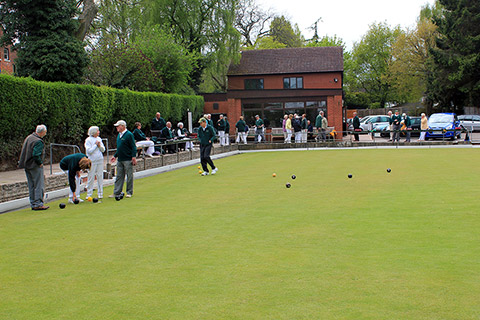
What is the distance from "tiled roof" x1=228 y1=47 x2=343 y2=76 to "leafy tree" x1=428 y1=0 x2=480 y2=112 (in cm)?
870

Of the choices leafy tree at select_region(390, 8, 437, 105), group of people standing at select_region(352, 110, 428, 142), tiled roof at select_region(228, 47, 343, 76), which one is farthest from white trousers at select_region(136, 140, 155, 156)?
leafy tree at select_region(390, 8, 437, 105)

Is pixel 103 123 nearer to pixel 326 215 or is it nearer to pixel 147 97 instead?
pixel 147 97

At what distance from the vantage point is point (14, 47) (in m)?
24.9

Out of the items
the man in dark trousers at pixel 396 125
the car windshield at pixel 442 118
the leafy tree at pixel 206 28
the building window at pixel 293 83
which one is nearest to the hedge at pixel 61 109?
the man in dark trousers at pixel 396 125

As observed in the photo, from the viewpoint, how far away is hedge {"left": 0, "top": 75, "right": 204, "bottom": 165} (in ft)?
51.9

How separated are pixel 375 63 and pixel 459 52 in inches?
991

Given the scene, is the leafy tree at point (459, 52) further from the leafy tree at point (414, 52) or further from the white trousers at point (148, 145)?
the white trousers at point (148, 145)

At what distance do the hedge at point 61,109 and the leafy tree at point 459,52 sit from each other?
28178 mm

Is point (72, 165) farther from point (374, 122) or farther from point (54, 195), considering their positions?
point (374, 122)

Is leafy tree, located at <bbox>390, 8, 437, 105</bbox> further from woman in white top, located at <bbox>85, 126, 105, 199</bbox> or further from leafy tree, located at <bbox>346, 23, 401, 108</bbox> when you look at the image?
woman in white top, located at <bbox>85, 126, 105, 199</bbox>

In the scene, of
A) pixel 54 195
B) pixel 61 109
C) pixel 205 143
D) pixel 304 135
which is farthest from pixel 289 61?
pixel 54 195

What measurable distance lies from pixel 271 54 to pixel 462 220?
41.2m

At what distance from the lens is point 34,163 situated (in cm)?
1073

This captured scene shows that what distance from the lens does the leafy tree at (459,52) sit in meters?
42.9
